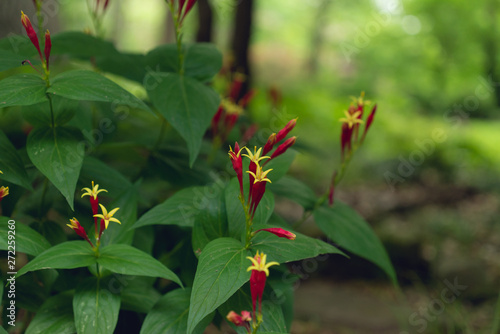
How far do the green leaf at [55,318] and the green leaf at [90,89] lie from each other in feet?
1.58

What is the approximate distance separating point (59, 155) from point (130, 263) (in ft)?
0.98

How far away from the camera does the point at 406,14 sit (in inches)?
348

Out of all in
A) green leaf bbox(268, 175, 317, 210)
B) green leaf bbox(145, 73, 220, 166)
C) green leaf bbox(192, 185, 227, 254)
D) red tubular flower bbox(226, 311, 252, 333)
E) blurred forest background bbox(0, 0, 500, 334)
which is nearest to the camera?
red tubular flower bbox(226, 311, 252, 333)

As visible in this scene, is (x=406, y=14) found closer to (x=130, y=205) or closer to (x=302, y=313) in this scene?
(x=302, y=313)

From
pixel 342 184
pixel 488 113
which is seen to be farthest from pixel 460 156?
pixel 488 113

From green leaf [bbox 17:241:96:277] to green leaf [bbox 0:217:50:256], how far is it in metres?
0.06

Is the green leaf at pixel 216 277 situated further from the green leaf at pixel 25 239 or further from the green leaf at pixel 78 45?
the green leaf at pixel 78 45

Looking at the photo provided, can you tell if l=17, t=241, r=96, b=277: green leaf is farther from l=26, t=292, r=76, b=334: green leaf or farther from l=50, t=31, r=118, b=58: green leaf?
l=50, t=31, r=118, b=58: green leaf

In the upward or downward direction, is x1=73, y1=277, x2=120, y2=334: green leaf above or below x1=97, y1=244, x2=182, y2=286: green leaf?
below

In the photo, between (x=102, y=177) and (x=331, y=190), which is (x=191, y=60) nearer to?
(x=102, y=177)

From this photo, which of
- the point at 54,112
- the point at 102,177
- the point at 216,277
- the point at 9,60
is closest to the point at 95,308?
the point at 216,277

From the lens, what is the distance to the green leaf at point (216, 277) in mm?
807

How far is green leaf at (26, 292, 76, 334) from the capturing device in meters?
0.94

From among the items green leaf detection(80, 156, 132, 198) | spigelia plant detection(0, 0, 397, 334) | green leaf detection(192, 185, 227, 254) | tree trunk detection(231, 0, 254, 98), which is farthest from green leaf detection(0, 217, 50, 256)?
tree trunk detection(231, 0, 254, 98)
